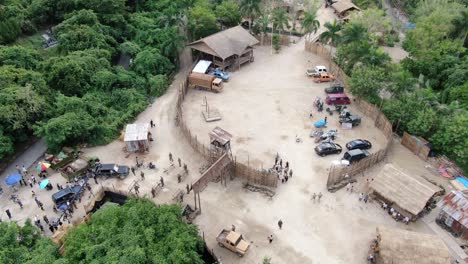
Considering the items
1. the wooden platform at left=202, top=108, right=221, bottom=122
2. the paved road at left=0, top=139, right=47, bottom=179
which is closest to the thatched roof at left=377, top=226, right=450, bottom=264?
the wooden platform at left=202, top=108, right=221, bottom=122

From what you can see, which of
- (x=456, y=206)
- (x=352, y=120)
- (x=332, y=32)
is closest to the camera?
(x=456, y=206)

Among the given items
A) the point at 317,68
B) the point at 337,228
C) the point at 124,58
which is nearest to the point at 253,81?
the point at 317,68

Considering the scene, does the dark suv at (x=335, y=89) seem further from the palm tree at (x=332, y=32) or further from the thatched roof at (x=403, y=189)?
the thatched roof at (x=403, y=189)

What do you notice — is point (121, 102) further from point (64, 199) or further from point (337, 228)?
point (337, 228)

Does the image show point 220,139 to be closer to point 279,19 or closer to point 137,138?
point 137,138

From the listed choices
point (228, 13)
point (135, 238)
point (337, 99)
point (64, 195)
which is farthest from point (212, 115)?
point (228, 13)

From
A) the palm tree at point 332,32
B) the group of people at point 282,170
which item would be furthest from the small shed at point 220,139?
the palm tree at point 332,32

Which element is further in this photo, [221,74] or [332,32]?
[332,32]
